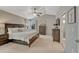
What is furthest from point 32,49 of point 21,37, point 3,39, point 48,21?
point 48,21

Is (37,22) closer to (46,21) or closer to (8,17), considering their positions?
(46,21)

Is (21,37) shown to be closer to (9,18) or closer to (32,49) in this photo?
(32,49)

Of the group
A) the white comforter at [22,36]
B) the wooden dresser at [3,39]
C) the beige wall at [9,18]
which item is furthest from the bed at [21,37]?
the beige wall at [9,18]

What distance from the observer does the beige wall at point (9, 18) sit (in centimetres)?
601

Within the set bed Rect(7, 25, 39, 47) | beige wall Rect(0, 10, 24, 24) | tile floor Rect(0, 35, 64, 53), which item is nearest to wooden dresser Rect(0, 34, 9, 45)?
bed Rect(7, 25, 39, 47)

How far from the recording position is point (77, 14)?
258 cm

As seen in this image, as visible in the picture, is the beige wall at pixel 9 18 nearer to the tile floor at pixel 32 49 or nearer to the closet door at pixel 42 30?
the tile floor at pixel 32 49

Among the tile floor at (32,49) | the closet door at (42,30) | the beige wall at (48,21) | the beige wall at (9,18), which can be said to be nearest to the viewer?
the tile floor at (32,49)

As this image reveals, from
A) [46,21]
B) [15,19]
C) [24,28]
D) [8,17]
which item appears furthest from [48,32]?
[8,17]

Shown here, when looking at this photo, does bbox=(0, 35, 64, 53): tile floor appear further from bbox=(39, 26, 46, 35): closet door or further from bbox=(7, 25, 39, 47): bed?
bbox=(39, 26, 46, 35): closet door

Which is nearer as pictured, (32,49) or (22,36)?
(32,49)

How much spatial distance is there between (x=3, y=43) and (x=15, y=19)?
88.7 inches

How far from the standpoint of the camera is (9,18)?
6859 mm

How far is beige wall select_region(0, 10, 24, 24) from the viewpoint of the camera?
6.01 m
